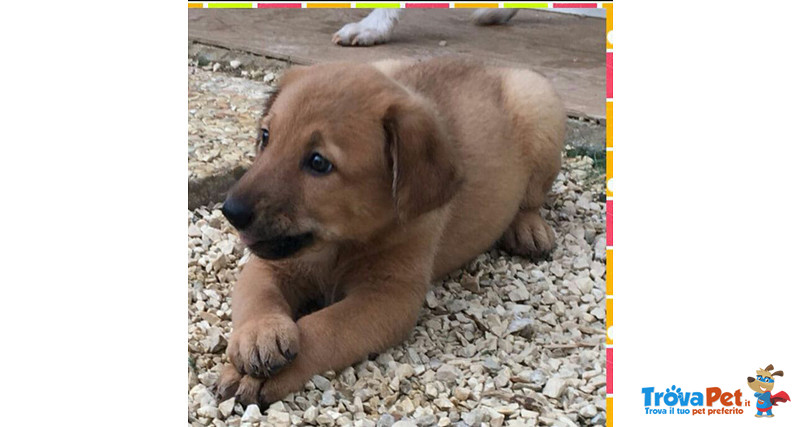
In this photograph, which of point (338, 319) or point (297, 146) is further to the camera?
point (338, 319)

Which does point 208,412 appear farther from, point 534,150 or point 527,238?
point 534,150

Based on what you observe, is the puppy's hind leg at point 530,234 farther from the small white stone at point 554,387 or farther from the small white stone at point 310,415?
the small white stone at point 310,415

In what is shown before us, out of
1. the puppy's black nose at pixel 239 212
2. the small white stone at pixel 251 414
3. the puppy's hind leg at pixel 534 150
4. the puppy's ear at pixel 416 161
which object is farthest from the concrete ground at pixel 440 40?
the small white stone at pixel 251 414

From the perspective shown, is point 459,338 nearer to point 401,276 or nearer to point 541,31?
point 401,276

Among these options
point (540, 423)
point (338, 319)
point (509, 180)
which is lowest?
point (540, 423)

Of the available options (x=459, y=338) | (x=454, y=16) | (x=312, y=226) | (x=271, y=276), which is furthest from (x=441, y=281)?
(x=454, y=16)
